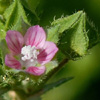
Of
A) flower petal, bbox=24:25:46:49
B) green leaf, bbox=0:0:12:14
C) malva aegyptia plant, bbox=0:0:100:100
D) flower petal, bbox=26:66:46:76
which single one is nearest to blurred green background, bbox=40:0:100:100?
green leaf, bbox=0:0:12:14

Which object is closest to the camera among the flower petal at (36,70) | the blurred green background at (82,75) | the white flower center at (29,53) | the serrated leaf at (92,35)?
the flower petal at (36,70)

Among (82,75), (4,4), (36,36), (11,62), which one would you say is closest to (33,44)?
(36,36)

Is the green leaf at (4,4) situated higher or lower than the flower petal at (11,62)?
higher

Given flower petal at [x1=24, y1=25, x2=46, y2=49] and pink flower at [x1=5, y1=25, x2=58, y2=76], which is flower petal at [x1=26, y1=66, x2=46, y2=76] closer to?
pink flower at [x1=5, y1=25, x2=58, y2=76]

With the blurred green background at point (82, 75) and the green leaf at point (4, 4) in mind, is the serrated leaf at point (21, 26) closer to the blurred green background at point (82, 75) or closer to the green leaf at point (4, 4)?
the green leaf at point (4, 4)

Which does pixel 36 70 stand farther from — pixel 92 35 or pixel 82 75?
pixel 82 75

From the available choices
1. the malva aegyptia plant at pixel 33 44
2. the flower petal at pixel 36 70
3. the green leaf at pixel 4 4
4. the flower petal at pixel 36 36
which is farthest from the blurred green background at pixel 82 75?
the flower petal at pixel 36 70

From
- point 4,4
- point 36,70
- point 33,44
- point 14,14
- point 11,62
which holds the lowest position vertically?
point 36,70
